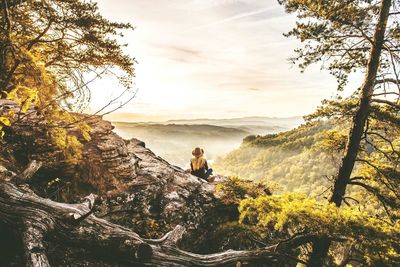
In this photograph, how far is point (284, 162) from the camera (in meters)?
123

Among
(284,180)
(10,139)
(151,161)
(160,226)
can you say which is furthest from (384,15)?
(284,180)

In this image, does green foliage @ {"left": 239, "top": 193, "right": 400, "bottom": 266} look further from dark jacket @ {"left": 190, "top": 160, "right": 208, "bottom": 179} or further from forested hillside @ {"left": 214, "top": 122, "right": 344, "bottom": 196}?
forested hillside @ {"left": 214, "top": 122, "right": 344, "bottom": 196}

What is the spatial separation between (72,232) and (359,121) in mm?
6999

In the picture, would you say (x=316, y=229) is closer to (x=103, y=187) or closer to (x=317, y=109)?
(x=317, y=109)

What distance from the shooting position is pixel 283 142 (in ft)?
486

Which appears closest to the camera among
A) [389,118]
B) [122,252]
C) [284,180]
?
[122,252]

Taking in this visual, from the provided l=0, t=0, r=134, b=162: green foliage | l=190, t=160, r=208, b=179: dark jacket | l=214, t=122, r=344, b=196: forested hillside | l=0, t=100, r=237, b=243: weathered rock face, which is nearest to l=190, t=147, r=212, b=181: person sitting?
l=190, t=160, r=208, b=179: dark jacket

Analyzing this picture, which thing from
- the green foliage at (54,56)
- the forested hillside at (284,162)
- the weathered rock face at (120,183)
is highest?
the green foliage at (54,56)

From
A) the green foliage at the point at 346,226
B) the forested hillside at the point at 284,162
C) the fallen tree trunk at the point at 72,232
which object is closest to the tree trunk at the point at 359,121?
the green foliage at the point at 346,226

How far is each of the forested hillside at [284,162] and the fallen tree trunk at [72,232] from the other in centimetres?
7659

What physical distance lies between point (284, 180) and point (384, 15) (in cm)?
11166

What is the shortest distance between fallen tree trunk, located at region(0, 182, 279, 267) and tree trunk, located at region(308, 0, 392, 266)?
12.6 ft

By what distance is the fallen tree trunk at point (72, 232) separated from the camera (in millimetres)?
3986

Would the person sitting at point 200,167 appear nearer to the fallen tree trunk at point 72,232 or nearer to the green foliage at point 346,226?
the green foliage at point 346,226
